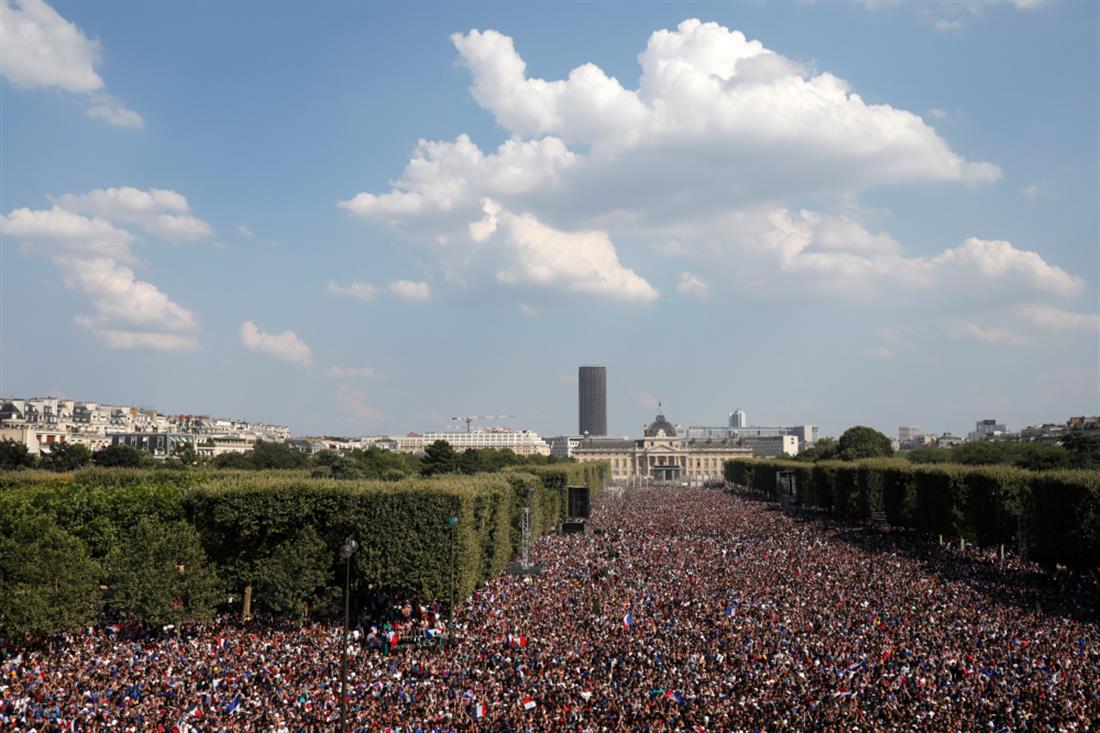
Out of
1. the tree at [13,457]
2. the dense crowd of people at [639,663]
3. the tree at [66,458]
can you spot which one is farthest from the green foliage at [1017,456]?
the tree at [13,457]

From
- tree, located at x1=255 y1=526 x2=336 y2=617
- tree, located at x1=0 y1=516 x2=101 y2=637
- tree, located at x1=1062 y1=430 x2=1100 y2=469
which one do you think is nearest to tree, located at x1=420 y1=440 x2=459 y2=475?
tree, located at x1=255 y1=526 x2=336 y2=617

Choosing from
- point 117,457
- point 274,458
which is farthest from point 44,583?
point 274,458

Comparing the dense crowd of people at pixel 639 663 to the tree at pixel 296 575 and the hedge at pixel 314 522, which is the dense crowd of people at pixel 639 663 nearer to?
the tree at pixel 296 575

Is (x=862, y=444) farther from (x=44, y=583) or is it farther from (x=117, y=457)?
(x=44, y=583)

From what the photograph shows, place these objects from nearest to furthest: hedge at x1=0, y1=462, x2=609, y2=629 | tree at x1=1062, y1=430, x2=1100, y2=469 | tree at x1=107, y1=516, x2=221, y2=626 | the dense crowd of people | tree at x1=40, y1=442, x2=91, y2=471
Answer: the dense crowd of people
tree at x1=107, y1=516, x2=221, y2=626
hedge at x1=0, y1=462, x2=609, y2=629
tree at x1=1062, y1=430, x2=1100, y2=469
tree at x1=40, y1=442, x2=91, y2=471

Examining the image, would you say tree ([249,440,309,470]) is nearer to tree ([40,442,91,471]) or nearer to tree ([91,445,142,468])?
tree ([91,445,142,468])
